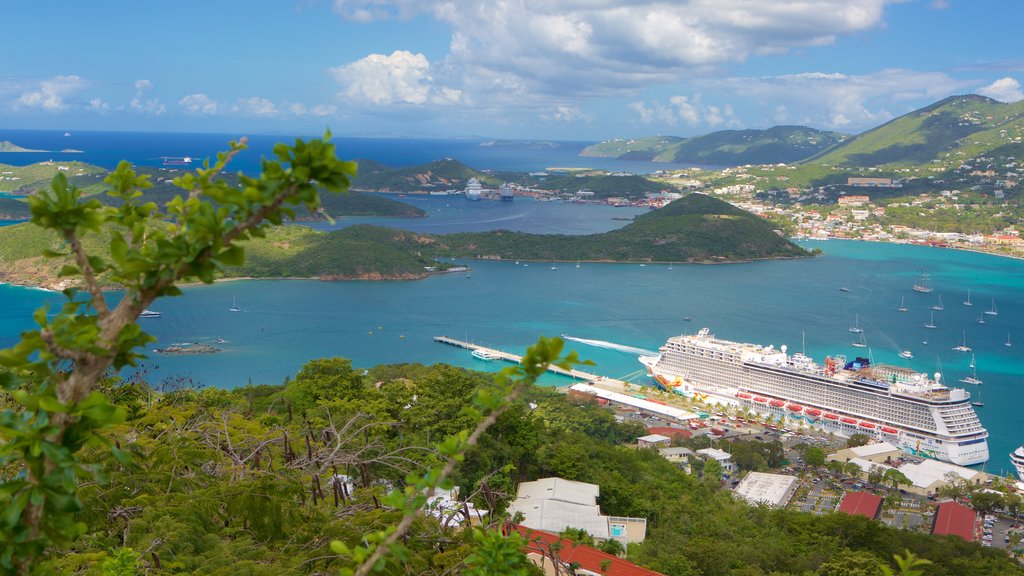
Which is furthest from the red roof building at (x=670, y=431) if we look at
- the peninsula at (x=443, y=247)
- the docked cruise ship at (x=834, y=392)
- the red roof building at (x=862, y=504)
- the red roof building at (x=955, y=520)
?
the peninsula at (x=443, y=247)

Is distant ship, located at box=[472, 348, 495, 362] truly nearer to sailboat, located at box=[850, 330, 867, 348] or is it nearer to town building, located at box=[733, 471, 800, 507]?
town building, located at box=[733, 471, 800, 507]

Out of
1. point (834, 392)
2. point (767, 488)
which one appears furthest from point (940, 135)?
point (767, 488)

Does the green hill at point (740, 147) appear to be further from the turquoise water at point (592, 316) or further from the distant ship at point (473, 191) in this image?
the turquoise water at point (592, 316)

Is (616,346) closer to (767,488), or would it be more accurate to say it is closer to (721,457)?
(721,457)

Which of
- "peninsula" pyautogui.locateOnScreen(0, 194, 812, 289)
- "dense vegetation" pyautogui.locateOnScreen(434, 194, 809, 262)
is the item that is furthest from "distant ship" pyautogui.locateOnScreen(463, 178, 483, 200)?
"dense vegetation" pyautogui.locateOnScreen(434, 194, 809, 262)

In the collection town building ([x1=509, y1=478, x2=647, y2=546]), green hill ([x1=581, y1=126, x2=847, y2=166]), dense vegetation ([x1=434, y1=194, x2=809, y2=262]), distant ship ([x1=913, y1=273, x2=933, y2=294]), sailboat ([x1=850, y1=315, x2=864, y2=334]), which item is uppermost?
green hill ([x1=581, y1=126, x2=847, y2=166])

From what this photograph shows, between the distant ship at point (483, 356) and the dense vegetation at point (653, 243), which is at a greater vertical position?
the dense vegetation at point (653, 243)

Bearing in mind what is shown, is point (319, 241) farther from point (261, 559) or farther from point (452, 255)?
point (261, 559)
